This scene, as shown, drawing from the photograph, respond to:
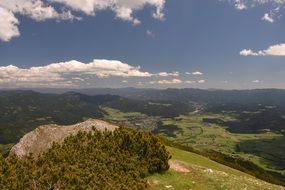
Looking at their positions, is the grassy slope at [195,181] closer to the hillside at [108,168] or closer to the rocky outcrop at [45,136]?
the hillside at [108,168]

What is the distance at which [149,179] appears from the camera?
33.1m

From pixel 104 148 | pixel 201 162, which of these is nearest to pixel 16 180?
pixel 104 148

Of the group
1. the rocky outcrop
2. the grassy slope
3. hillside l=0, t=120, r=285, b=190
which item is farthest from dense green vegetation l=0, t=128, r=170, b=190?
the rocky outcrop

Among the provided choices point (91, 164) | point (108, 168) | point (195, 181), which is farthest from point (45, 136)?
point (195, 181)

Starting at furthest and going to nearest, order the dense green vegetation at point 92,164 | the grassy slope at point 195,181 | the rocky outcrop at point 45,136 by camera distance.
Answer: the rocky outcrop at point 45,136 < the grassy slope at point 195,181 < the dense green vegetation at point 92,164

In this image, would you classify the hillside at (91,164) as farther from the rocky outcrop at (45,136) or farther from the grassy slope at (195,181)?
the rocky outcrop at (45,136)

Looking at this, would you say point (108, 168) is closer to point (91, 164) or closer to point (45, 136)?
point (91, 164)

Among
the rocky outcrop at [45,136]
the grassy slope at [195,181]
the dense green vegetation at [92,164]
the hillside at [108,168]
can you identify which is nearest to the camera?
the dense green vegetation at [92,164]

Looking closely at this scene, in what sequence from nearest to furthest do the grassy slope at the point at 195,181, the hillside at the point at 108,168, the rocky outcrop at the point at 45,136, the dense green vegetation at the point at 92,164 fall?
the dense green vegetation at the point at 92,164
the hillside at the point at 108,168
the grassy slope at the point at 195,181
the rocky outcrop at the point at 45,136

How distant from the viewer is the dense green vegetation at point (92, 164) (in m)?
22.0

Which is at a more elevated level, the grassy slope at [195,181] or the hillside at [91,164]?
the hillside at [91,164]

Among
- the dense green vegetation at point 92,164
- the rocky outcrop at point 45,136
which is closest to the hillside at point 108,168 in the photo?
the dense green vegetation at point 92,164

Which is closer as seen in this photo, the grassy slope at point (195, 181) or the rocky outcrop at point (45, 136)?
the grassy slope at point (195, 181)

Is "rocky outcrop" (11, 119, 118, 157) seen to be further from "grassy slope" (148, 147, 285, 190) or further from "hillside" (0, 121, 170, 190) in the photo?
"grassy slope" (148, 147, 285, 190)
